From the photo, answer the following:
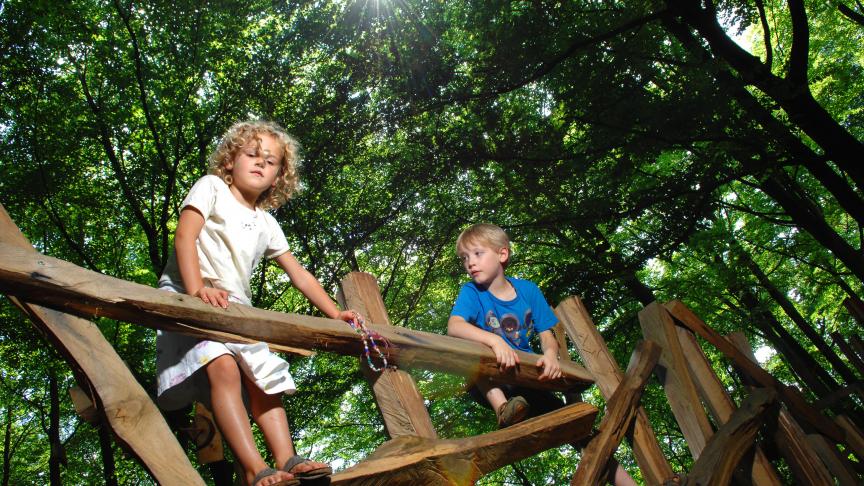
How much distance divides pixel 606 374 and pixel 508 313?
832 millimetres

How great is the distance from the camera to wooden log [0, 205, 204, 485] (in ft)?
4.70

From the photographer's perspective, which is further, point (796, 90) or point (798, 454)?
point (796, 90)

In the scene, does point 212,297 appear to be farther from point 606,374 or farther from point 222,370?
point 606,374

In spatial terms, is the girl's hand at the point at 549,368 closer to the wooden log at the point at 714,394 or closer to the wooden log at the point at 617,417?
the wooden log at the point at 617,417

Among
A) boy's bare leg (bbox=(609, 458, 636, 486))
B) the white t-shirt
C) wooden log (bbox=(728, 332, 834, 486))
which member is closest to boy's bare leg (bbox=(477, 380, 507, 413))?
boy's bare leg (bbox=(609, 458, 636, 486))

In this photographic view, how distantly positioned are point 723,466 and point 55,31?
10407mm

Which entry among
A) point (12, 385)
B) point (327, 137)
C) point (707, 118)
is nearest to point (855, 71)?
point (707, 118)

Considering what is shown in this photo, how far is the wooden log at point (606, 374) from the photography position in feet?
11.1

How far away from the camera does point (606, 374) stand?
12.2ft

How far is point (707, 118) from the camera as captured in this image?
592 centimetres

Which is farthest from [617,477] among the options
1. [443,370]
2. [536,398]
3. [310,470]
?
[310,470]

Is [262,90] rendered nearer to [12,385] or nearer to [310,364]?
[310,364]

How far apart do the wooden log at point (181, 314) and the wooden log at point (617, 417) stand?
0.99m

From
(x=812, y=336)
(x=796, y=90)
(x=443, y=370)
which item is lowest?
(x=812, y=336)
